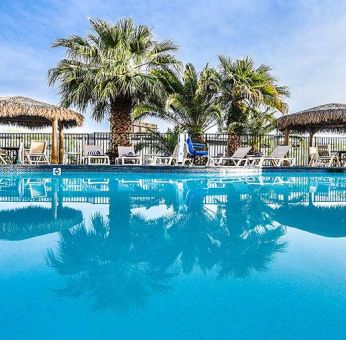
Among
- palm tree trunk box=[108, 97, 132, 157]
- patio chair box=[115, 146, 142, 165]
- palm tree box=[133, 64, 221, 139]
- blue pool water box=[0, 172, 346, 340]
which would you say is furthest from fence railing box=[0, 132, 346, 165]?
blue pool water box=[0, 172, 346, 340]

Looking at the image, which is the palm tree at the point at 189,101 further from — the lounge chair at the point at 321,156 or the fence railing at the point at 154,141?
the lounge chair at the point at 321,156

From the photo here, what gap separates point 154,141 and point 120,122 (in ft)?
7.69

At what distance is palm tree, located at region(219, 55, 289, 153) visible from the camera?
48.5ft

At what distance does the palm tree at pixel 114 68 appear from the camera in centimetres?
1354

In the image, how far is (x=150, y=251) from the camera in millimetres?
3021

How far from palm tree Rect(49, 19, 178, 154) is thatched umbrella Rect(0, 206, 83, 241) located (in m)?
8.78

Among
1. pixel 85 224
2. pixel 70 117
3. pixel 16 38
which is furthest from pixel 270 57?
pixel 85 224

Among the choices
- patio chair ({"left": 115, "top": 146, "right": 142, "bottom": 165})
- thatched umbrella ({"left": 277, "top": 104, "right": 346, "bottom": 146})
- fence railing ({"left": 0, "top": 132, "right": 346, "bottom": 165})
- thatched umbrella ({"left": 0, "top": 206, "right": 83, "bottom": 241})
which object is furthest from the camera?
fence railing ({"left": 0, "top": 132, "right": 346, "bottom": 165})

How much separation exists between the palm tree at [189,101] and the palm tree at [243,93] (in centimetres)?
62

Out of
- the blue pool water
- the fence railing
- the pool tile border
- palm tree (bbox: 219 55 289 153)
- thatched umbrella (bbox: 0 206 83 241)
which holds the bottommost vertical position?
the blue pool water

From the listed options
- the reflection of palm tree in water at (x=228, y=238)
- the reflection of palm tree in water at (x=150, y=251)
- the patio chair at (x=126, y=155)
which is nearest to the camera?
the reflection of palm tree in water at (x=150, y=251)

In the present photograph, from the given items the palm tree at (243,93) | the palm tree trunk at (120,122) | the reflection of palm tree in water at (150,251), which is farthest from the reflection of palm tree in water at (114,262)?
the palm tree at (243,93)

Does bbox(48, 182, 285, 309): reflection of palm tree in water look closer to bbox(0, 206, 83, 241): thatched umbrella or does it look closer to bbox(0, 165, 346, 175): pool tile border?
bbox(0, 206, 83, 241): thatched umbrella

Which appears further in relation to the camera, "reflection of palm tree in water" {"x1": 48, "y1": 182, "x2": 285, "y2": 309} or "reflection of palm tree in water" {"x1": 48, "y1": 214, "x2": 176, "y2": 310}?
"reflection of palm tree in water" {"x1": 48, "y1": 182, "x2": 285, "y2": 309}
